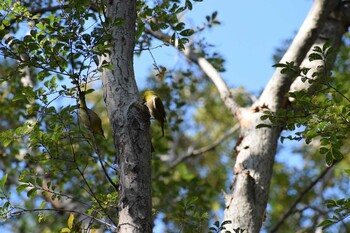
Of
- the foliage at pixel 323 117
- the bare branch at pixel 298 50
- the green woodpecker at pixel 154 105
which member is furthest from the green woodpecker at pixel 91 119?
the bare branch at pixel 298 50

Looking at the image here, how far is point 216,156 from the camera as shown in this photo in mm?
12430

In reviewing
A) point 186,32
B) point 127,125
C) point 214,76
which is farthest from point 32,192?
point 214,76

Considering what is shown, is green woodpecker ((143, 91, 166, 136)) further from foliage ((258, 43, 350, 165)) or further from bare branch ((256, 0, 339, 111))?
bare branch ((256, 0, 339, 111))

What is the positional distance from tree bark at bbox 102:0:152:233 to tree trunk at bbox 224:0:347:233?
1.01 meters

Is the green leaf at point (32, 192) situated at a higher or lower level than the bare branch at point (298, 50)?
lower

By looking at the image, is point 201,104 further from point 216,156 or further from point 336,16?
point 336,16

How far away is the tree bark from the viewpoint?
102 inches

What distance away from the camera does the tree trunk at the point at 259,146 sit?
358 cm

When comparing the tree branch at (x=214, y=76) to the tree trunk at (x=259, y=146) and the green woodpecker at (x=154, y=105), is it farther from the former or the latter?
the green woodpecker at (x=154, y=105)

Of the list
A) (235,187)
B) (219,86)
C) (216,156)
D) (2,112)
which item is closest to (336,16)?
(219,86)

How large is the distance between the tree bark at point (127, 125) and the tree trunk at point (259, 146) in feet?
3.31

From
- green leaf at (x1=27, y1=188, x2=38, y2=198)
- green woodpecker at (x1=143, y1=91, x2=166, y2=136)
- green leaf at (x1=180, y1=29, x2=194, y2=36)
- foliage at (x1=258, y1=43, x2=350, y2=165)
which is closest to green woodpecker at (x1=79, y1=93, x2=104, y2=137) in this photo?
green woodpecker at (x1=143, y1=91, x2=166, y2=136)

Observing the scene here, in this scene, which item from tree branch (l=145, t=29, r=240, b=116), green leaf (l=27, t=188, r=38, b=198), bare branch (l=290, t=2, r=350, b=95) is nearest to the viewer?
green leaf (l=27, t=188, r=38, b=198)

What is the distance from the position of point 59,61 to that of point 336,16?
8.59ft
